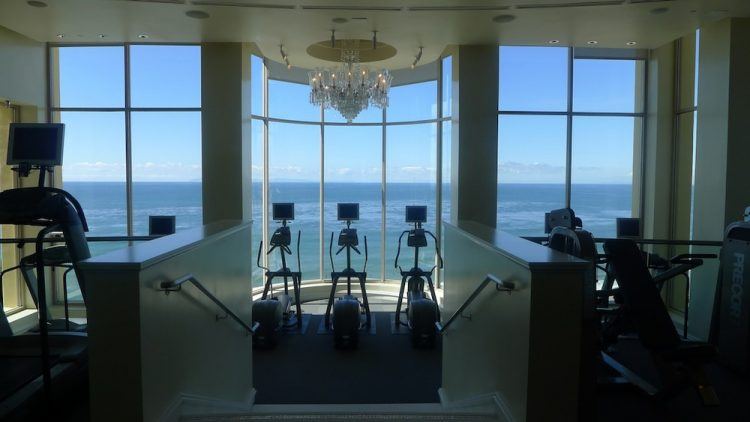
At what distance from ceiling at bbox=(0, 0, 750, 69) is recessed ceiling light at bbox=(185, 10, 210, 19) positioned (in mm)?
83

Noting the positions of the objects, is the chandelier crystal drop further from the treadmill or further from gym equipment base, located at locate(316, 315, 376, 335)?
the treadmill

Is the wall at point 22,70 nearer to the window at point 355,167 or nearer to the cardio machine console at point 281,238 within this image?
the cardio machine console at point 281,238

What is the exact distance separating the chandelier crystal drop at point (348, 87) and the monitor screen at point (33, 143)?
3677 mm

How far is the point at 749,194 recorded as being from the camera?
484cm

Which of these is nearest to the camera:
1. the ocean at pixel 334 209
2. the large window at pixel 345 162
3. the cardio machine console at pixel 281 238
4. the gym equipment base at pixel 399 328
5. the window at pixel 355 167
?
the gym equipment base at pixel 399 328

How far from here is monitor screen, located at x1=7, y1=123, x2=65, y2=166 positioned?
8.75ft

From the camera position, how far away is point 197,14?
15.9ft

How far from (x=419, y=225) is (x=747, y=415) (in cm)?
400

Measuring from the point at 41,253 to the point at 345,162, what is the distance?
2754 centimetres

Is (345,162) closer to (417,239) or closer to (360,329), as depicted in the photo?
(417,239)

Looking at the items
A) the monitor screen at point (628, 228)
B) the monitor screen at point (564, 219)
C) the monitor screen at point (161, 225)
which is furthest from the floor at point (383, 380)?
the monitor screen at point (161, 225)

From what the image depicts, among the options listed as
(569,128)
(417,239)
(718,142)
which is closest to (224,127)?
(417,239)

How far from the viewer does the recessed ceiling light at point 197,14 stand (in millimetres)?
4766

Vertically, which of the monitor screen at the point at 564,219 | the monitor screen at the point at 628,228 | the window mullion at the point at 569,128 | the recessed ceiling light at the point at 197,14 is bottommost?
the monitor screen at the point at 628,228
